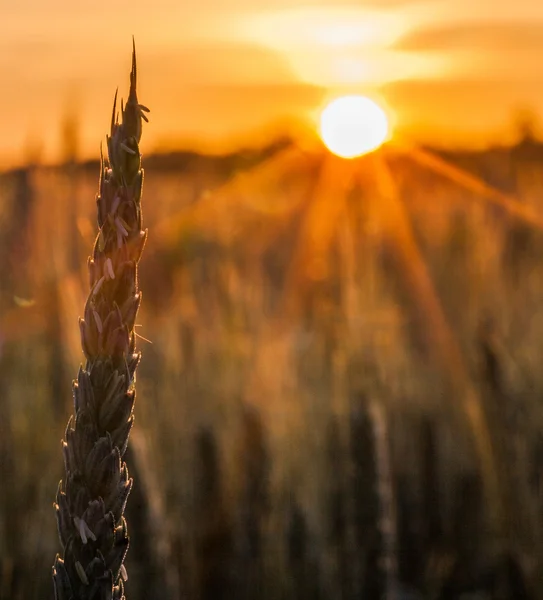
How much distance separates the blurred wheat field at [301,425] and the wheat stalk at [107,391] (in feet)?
2.87

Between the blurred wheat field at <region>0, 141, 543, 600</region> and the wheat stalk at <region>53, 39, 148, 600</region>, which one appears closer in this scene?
the wheat stalk at <region>53, 39, 148, 600</region>

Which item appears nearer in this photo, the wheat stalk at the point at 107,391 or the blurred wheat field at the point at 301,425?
the wheat stalk at the point at 107,391

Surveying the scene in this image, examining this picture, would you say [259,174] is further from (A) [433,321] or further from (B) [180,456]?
(B) [180,456]

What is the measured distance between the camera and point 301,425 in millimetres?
2900

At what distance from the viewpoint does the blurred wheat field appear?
7.39 feet

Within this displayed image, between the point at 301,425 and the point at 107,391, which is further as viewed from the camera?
the point at 301,425

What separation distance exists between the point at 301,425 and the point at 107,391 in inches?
89.3

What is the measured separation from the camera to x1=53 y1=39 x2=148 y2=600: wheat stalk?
63cm

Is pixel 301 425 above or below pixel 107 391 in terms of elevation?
above

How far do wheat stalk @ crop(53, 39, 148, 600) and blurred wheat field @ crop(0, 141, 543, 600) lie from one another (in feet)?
2.87

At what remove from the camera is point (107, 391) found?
671mm

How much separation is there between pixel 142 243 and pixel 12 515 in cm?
197

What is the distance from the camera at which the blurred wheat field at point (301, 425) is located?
225 cm

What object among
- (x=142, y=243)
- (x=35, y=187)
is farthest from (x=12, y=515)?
(x=142, y=243)
